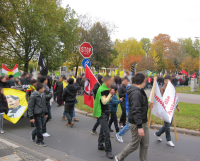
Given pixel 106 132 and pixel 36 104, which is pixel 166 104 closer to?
pixel 106 132

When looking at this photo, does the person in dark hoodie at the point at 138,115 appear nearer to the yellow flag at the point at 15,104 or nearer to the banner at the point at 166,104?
the banner at the point at 166,104

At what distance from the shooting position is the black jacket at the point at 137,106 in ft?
11.0

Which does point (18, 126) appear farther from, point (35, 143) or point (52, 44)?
point (52, 44)

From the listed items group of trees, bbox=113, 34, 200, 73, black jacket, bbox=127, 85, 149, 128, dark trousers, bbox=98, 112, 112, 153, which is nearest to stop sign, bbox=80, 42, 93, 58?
dark trousers, bbox=98, 112, 112, 153

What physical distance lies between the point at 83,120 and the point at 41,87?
3.62 metres

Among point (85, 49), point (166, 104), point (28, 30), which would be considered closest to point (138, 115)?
point (166, 104)

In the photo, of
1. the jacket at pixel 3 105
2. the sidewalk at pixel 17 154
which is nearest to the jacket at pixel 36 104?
the sidewalk at pixel 17 154

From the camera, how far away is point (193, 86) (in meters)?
18.9

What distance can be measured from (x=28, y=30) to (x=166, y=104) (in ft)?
57.2

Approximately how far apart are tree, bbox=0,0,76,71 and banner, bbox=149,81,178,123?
51.0 ft

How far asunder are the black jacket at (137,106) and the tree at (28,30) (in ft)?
54.6

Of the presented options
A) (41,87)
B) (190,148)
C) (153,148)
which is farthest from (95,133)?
(190,148)

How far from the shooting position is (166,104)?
17.4 feet

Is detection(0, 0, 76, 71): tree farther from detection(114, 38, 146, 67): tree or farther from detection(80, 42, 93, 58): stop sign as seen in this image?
detection(114, 38, 146, 67): tree
